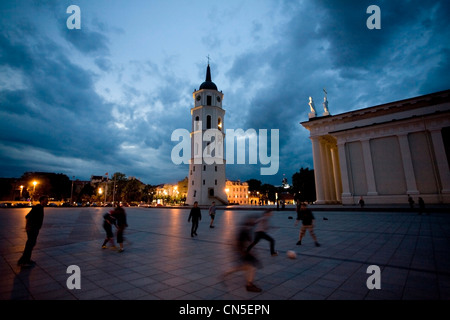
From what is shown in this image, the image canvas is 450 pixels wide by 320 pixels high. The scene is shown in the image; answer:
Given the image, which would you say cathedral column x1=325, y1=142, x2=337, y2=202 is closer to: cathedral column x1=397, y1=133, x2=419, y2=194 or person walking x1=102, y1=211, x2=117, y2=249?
cathedral column x1=397, y1=133, x2=419, y2=194

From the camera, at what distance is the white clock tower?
165ft

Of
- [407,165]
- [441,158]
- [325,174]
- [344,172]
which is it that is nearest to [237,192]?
[325,174]

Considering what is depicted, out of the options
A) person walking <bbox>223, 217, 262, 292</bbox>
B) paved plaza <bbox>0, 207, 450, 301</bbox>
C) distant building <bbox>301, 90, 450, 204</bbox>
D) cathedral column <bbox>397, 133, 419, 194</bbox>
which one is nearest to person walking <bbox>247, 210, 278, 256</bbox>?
person walking <bbox>223, 217, 262, 292</bbox>

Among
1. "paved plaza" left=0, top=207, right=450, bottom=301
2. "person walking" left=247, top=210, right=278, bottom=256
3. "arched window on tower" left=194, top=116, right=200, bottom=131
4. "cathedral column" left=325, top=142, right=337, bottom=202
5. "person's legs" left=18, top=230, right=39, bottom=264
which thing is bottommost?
"paved plaza" left=0, top=207, right=450, bottom=301

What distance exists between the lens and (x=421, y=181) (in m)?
26.5

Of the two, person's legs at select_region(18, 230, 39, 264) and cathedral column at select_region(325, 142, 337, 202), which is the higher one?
cathedral column at select_region(325, 142, 337, 202)

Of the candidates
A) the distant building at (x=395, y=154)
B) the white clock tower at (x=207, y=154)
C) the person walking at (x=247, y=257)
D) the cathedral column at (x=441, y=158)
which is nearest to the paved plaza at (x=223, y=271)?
the person walking at (x=247, y=257)

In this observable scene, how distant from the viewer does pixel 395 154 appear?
28.4m

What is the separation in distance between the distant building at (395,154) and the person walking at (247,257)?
3156 centimetres

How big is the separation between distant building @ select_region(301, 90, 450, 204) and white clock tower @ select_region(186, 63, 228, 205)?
24.3 metres

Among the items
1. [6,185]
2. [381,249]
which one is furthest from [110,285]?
[6,185]

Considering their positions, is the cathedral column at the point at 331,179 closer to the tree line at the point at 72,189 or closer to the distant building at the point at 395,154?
the distant building at the point at 395,154

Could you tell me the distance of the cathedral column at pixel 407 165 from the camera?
86.8ft
